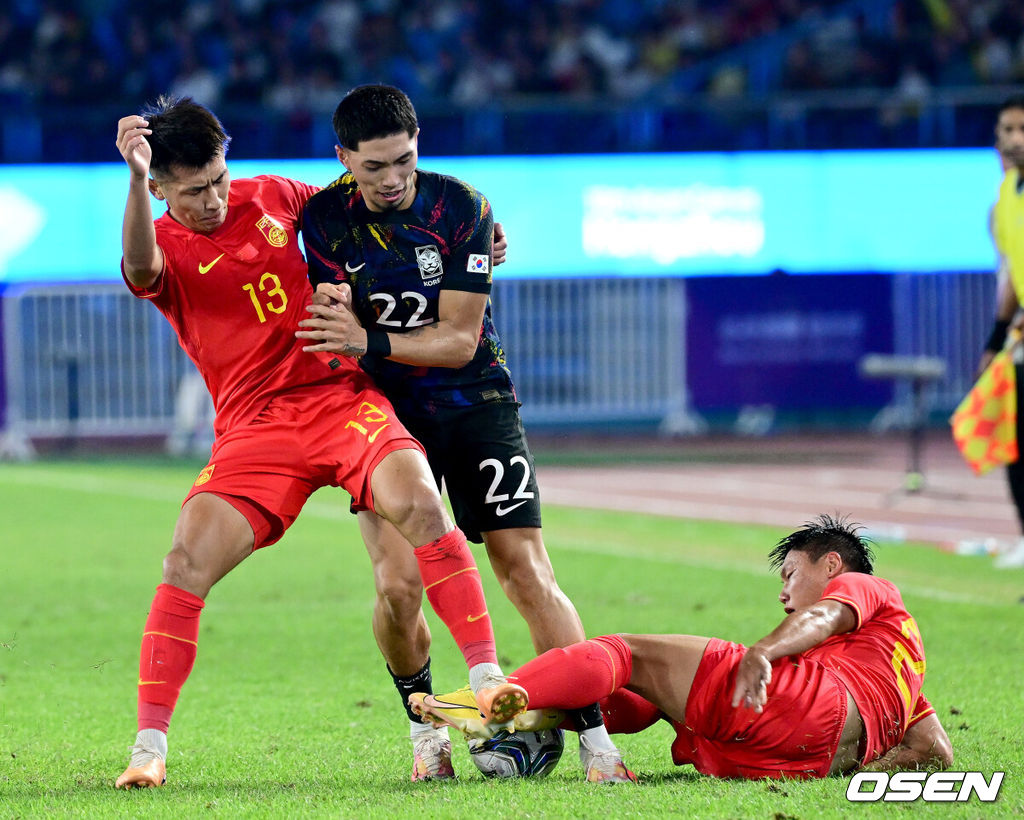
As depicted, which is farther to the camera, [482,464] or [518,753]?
[482,464]

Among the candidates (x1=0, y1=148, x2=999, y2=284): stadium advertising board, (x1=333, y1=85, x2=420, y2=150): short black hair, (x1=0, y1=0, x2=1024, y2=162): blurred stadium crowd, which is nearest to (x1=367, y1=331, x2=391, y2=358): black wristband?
(x1=333, y1=85, x2=420, y2=150): short black hair

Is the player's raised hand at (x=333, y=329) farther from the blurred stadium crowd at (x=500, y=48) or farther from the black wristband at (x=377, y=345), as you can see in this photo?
the blurred stadium crowd at (x=500, y=48)

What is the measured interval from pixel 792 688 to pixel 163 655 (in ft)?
5.76

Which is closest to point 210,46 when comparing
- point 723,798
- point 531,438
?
point 531,438

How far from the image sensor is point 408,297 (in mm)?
4746

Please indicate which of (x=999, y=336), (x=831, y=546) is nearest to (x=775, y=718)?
(x=831, y=546)

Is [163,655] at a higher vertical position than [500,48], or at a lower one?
lower

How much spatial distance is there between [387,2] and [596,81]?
3.47m

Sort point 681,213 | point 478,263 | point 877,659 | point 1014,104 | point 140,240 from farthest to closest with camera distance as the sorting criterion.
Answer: point 681,213 → point 1014,104 → point 478,263 → point 140,240 → point 877,659

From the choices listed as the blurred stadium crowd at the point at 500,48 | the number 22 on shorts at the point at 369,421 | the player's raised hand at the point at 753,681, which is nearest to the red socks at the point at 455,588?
the number 22 on shorts at the point at 369,421

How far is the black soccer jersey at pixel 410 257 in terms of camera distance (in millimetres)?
4715

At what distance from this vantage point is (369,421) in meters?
4.55

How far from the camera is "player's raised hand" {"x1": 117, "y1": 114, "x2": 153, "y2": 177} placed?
4316 mm

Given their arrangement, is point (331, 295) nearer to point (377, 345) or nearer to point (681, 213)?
point (377, 345)
